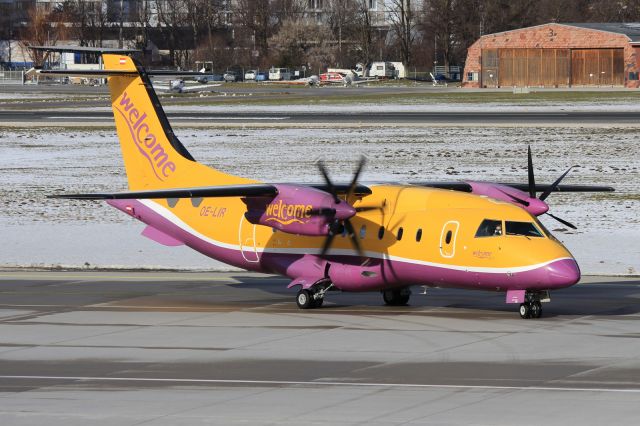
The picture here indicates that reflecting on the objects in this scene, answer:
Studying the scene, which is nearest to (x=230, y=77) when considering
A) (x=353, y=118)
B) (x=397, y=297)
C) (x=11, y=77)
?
(x=11, y=77)

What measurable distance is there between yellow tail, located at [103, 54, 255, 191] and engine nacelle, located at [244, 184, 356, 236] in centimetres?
388

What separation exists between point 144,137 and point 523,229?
10.9 metres

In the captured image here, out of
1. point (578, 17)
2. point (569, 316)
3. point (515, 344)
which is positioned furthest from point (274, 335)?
point (578, 17)

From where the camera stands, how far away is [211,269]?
1395 inches

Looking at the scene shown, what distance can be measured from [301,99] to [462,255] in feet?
263

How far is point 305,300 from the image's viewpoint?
2769cm

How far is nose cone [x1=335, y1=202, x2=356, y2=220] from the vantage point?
25688 mm

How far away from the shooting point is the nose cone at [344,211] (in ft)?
84.3

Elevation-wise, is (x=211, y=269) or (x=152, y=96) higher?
(x=152, y=96)

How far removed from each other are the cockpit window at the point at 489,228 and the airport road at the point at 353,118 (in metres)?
45.1

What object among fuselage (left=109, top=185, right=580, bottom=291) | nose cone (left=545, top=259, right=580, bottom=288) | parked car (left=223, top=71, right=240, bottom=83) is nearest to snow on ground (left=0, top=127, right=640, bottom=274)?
fuselage (left=109, top=185, right=580, bottom=291)

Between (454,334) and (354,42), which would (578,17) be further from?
(454,334)

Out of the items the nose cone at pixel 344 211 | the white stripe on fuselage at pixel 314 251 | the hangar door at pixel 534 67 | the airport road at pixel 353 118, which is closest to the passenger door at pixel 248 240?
the white stripe on fuselage at pixel 314 251

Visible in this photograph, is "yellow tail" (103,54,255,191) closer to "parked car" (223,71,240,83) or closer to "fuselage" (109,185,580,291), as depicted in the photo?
"fuselage" (109,185,580,291)
